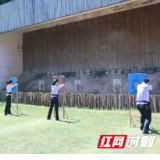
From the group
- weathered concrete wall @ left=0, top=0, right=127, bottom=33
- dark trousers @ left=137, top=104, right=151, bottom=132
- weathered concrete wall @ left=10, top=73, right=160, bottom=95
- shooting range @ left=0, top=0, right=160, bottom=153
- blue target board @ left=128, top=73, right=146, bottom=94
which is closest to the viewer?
dark trousers @ left=137, top=104, right=151, bottom=132

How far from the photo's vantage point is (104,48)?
Answer: 13.8m

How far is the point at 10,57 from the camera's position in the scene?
1809 cm

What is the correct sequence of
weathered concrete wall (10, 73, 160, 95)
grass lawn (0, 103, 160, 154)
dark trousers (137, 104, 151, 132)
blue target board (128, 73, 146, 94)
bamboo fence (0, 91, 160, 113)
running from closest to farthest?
grass lawn (0, 103, 160, 154) < dark trousers (137, 104, 151, 132) < blue target board (128, 73, 146, 94) < bamboo fence (0, 91, 160, 113) < weathered concrete wall (10, 73, 160, 95)

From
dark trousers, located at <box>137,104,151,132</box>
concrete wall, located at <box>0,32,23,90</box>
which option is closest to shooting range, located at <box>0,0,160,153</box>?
concrete wall, located at <box>0,32,23,90</box>

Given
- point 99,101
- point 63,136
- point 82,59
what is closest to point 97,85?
point 82,59

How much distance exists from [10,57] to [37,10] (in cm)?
656

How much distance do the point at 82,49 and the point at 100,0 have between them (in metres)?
4.93

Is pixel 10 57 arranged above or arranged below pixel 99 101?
above

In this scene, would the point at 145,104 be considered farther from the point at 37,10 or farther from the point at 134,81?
the point at 37,10

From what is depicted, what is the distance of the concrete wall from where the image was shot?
17.4 metres

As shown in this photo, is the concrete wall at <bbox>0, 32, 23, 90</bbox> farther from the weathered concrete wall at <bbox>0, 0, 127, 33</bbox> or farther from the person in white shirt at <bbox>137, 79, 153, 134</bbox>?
the person in white shirt at <bbox>137, 79, 153, 134</bbox>

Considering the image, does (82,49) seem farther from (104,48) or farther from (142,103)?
(142,103)

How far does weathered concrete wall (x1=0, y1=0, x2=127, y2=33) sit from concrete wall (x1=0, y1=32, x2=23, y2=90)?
239cm

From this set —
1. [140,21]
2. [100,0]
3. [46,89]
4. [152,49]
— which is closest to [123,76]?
[152,49]
